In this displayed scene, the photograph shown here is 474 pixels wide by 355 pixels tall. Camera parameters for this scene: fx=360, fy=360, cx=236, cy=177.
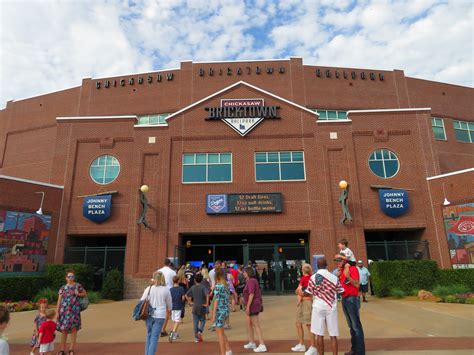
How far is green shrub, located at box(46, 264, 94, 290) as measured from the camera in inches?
720

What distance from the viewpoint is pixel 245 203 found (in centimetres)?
2075

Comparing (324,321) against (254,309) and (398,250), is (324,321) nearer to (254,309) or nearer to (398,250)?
(254,309)

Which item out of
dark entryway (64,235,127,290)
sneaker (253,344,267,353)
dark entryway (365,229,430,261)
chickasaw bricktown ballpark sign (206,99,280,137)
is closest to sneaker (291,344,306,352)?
sneaker (253,344,267,353)

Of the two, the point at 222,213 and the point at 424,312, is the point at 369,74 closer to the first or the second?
the point at 222,213

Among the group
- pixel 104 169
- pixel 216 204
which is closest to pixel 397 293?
pixel 216 204

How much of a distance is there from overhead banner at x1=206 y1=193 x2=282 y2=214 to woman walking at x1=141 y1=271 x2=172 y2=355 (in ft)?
45.3

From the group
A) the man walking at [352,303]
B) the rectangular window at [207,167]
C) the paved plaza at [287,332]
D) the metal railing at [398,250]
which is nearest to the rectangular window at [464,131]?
the metal railing at [398,250]

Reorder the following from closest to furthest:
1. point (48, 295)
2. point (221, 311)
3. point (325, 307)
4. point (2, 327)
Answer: point (2, 327)
point (325, 307)
point (221, 311)
point (48, 295)

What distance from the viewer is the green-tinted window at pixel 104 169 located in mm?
22125

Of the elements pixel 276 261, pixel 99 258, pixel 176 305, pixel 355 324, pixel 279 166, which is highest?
pixel 279 166

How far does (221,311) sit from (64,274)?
14461mm

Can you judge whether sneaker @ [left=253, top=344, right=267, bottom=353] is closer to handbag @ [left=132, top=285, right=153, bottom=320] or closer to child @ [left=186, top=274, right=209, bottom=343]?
child @ [left=186, top=274, right=209, bottom=343]

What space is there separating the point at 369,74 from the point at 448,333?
26892 millimetres

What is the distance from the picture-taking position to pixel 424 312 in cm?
1242
